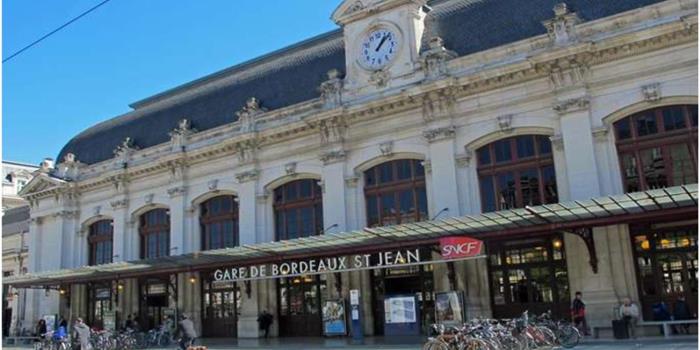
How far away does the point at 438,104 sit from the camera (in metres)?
26.9

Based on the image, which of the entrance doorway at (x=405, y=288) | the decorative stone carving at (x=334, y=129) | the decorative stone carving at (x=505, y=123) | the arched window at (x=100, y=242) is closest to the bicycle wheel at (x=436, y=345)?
the entrance doorway at (x=405, y=288)

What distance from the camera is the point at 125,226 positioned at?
121ft

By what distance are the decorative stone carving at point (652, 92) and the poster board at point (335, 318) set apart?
13438 millimetres

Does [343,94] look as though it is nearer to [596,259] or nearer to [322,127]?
[322,127]

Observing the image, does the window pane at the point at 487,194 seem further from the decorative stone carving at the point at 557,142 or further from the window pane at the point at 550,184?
the decorative stone carving at the point at 557,142

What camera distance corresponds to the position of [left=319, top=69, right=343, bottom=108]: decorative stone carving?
29547 mm

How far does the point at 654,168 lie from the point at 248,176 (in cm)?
1775

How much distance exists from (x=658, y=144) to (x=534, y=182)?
4.41m

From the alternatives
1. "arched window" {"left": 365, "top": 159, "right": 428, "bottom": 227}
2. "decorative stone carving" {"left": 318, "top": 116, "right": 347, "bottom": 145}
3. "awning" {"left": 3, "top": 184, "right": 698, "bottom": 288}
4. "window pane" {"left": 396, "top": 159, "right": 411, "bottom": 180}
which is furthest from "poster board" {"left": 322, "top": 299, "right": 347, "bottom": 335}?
"decorative stone carving" {"left": 318, "top": 116, "right": 347, "bottom": 145}

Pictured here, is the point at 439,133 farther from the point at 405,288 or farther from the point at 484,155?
the point at 405,288

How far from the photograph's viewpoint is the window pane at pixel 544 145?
82.2ft

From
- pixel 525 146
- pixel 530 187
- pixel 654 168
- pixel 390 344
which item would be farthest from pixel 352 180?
pixel 654 168

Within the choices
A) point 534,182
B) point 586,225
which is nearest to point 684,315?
point 586,225

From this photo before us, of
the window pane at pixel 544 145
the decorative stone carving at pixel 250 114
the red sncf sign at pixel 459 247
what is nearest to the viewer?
the red sncf sign at pixel 459 247
